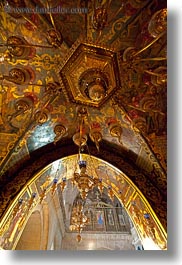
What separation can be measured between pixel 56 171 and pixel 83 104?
1.47 meters

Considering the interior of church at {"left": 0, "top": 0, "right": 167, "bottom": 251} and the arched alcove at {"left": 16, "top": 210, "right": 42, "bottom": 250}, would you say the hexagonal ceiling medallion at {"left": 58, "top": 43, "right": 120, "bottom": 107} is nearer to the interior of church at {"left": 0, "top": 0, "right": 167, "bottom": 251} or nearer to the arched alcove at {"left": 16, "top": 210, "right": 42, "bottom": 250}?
the interior of church at {"left": 0, "top": 0, "right": 167, "bottom": 251}

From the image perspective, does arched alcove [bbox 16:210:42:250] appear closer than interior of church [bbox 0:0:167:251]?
No

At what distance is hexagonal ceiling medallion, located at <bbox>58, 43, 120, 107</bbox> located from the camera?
4.12 m

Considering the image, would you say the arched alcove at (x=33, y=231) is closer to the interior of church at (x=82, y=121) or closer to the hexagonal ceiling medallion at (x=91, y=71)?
the interior of church at (x=82, y=121)

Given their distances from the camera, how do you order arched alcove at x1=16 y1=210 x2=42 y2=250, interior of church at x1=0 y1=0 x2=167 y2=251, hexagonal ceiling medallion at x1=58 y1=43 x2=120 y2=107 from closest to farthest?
interior of church at x1=0 y1=0 x2=167 y2=251 < hexagonal ceiling medallion at x1=58 y1=43 x2=120 y2=107 < arched alcove at x1=16 y1=210 x2=42 y2=250

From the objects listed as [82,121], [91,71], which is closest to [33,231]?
[82,121]

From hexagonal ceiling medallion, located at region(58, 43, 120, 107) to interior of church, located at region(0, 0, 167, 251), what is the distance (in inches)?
Answer: 0.6

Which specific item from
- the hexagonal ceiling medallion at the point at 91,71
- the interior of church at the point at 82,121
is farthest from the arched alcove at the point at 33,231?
the hexagonal ceiling medallion at the point at 91,71

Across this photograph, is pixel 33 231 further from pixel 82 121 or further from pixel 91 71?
pixel 91 71

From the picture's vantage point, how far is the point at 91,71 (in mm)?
4211

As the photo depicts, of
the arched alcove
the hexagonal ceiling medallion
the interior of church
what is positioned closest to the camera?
the interior of church

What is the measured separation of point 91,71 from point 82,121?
119cm

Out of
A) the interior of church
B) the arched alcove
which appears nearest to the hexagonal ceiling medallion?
the interior of church

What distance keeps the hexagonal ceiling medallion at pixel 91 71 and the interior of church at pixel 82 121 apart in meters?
0.02
